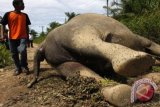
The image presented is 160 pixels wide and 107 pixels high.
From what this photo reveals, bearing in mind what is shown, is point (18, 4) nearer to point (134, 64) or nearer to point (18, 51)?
point (18, 51)

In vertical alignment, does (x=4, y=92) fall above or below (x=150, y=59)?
below

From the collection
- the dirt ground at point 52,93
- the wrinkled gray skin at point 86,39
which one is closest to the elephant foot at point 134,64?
the dirt ground at point 52,93

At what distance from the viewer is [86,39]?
6656 millimetres

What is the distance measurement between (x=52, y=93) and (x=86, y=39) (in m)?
0.84

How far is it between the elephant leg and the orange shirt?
162 cm

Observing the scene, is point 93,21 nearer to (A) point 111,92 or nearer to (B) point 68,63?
(B) point 68,63

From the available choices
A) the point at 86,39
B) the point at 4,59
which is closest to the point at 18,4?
the point at 86,39

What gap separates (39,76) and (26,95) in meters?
0.97

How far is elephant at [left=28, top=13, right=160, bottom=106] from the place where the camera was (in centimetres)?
628

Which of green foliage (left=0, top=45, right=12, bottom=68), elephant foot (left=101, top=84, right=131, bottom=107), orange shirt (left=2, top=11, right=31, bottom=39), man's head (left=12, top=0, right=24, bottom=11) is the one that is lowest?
green foliage (left=0, top=45, right=12, bottom=68)

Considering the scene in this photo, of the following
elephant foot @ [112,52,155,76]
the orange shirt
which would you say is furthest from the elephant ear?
the orange shirt

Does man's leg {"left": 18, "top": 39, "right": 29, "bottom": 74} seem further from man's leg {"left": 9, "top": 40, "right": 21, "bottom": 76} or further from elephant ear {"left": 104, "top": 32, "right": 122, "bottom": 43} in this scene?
elephant ear {"left": 104, "top": 32, "right": 122, "bottom": 43}

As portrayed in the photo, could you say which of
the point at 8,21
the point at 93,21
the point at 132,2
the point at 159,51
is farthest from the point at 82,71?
the point at 132,2

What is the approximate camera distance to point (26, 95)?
6.91 m
